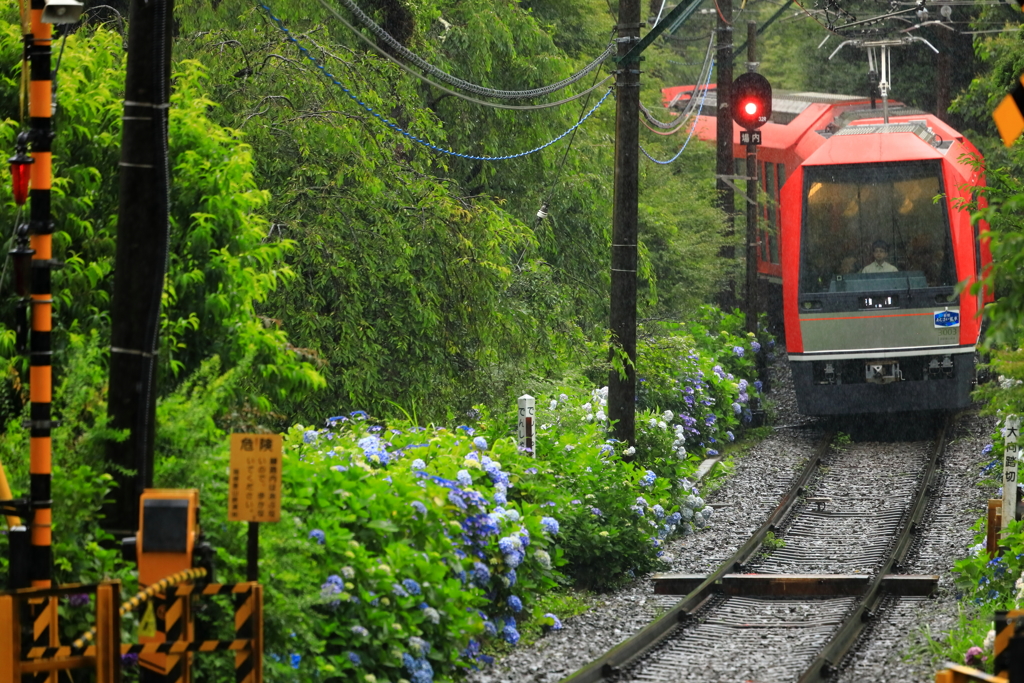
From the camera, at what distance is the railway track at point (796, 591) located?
9086 mm

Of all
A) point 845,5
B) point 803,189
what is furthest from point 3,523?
point 845,5

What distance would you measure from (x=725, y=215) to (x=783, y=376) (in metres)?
3.66

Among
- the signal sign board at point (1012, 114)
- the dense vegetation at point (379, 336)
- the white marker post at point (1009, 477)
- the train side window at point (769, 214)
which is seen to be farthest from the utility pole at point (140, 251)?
the train side window at point (769, 214)

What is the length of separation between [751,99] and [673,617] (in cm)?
1239

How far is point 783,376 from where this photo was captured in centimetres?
2550

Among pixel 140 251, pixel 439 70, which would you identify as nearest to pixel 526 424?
pixel 439 70

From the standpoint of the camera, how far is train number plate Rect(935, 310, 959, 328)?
1689cm

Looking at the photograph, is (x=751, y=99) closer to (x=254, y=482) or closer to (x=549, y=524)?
(x=549, y=524)

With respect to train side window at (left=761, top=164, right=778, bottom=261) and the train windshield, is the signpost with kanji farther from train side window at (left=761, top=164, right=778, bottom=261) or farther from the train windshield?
train side window at (left=761, top=164, right=778, bottom=261)

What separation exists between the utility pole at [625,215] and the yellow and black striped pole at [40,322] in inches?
306

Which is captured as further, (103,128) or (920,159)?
(920,159)

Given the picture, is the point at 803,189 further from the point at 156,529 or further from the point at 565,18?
the point at 156,529

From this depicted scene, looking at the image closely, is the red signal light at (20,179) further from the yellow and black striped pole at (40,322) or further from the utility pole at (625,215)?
the utility pole at (625,215)

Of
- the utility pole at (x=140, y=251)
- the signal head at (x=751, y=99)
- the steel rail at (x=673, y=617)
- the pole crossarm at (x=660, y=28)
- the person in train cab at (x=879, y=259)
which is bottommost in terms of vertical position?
the steel rail at (x=673, y=617)
